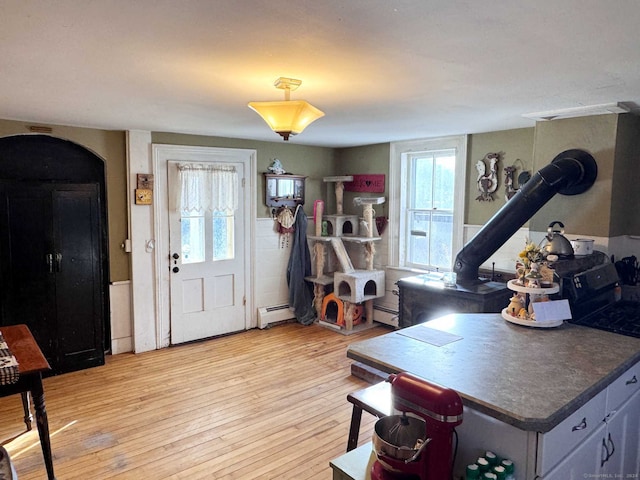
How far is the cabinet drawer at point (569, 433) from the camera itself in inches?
55.6

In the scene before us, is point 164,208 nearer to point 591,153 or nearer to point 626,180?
point 591,153

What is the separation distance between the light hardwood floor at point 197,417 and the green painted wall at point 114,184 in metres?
0.93

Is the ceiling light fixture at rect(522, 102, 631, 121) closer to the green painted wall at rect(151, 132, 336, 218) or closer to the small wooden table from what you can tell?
the green painted wall at rect(151, 132, 336, 218)

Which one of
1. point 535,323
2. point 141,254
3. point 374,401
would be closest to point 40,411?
point 374,401

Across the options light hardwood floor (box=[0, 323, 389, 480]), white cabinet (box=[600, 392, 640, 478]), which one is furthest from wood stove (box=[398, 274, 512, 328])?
white cabinet (box=[600, 392, 640, 478])

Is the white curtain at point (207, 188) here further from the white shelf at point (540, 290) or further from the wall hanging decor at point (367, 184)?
the white shelf at point (540, 290)

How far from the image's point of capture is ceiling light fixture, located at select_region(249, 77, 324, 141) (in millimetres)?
2254

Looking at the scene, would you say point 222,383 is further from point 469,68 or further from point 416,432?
point 469,68

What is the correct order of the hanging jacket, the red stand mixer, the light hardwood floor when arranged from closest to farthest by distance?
the red stand mixer → the light hardwood floor → the hanging jacket

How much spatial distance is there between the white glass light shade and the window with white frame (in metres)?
2.61

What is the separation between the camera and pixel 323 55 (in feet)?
6.36

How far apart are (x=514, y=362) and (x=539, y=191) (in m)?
1.64

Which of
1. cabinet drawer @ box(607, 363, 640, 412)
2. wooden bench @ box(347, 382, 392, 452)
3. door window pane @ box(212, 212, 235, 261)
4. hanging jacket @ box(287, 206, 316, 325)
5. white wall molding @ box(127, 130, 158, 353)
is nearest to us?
cabinet drawer @ box(607, 363, 640, 412)

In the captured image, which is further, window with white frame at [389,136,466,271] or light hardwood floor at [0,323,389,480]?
window with white frame at [389,136,466,271]
